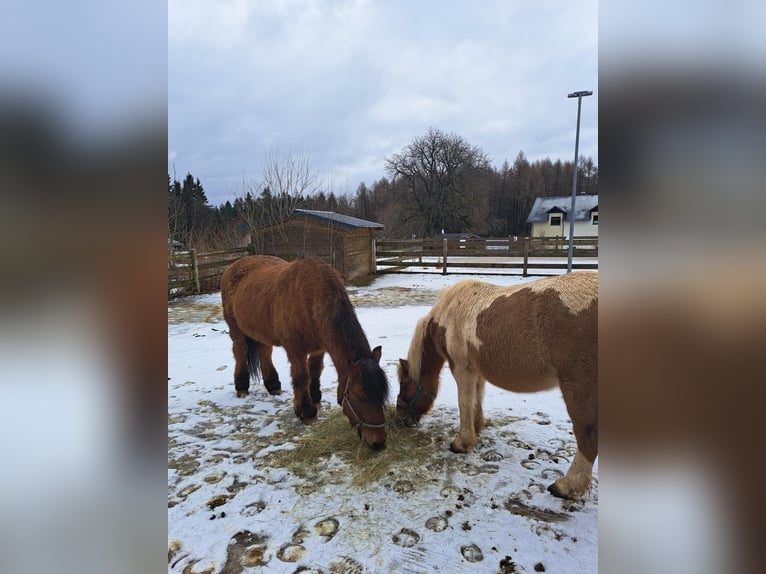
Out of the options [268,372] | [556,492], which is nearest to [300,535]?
[556,492]

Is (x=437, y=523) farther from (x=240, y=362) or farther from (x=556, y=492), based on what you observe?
(x=240, y=362)

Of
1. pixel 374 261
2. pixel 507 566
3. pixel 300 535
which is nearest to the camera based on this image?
pixel 507 566

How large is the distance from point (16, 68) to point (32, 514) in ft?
1.72

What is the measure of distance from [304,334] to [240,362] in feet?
4.75

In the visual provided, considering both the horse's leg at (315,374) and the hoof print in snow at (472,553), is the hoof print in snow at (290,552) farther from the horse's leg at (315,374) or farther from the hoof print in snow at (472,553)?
the horse's leg at (315,374)

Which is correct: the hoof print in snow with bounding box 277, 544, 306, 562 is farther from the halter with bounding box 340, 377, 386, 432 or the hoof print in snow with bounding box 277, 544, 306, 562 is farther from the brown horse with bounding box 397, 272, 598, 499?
the brown horse with bounding box 397, 272, 598, 499

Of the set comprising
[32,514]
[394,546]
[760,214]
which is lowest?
[394,546]

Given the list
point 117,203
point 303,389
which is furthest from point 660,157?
point 303,389

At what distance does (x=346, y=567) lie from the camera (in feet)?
6.89

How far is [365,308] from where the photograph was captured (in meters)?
9.72

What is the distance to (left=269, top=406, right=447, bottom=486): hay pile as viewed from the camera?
9.93 ft

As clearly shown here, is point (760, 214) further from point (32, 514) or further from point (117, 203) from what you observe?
point (32, 514)

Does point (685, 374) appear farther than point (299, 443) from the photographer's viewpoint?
No

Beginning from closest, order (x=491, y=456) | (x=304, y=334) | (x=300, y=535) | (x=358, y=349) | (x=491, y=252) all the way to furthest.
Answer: (x=300, y=535) → (x=491, y=456) → (x=358, y=349) → (x=304, y=334) → (x=491, y=252)
